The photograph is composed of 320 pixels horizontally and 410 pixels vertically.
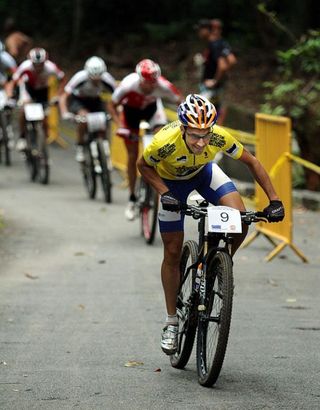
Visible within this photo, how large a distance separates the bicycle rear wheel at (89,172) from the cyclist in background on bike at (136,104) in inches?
99.2

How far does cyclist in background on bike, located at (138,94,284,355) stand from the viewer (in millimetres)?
7746

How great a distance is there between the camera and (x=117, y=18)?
3350 cm

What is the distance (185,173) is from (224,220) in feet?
3.34

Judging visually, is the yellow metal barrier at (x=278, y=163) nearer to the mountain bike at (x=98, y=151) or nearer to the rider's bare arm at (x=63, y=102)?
the mountain bike at (x=98, y=151)

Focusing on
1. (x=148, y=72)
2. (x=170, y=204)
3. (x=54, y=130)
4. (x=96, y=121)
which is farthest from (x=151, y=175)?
(x=54, y=130)

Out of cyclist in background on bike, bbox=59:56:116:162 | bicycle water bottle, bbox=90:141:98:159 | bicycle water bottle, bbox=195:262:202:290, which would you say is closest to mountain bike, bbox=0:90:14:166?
cyclist in background on bike, bbox=59:56:116:162

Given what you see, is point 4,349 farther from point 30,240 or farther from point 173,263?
point 30,240

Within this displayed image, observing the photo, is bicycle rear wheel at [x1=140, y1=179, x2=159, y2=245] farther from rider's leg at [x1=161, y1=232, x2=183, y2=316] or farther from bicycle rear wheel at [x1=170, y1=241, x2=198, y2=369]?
rider's leg at [x1=161, y1=232, x2=183, y2=316]

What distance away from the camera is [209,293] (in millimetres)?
7730

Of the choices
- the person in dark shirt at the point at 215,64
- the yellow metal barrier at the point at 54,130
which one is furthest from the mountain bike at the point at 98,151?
the yellow metal barrier at the point at 54,130

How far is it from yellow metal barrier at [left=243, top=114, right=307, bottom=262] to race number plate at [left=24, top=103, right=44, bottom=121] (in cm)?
576

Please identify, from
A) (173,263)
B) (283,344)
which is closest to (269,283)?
(283,344)

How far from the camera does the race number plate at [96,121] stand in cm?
1725

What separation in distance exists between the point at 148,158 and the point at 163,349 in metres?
1.34
